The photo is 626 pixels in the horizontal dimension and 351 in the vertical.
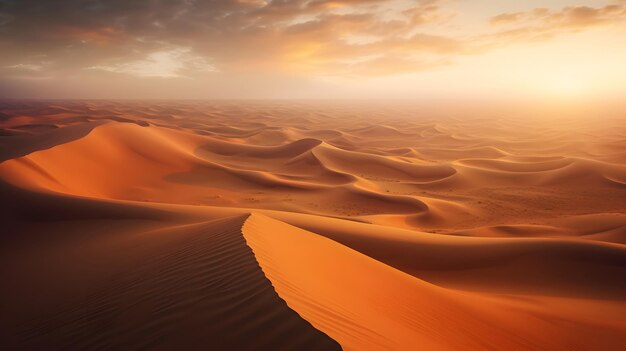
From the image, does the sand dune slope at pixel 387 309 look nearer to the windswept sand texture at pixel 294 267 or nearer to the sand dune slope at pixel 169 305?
the windswept sand texture at pixel 294 267

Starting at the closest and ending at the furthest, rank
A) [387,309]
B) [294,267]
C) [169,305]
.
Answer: [169,305] → [387,309] → [294,267]

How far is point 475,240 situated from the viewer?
929cm

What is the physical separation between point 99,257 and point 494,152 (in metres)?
37.6

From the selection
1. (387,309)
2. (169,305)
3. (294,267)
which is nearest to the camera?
(169,305)

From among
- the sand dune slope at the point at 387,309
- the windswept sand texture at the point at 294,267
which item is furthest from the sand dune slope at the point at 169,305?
the sand dune slope at the point at 387,309

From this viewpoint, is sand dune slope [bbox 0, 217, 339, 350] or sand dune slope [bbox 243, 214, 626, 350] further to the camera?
sand dune slope [bbox 243, 214, 626, 350]

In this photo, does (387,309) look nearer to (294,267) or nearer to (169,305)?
(294,267)

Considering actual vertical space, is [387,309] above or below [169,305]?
below

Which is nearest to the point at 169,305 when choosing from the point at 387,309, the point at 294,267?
the point at 294,267

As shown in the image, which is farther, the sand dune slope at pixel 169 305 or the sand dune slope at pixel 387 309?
the sand dune slope at pixel 387 309

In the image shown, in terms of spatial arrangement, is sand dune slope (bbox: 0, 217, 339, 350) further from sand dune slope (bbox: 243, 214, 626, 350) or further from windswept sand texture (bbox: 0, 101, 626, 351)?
sand dune slope (bbox: 243, 214, 626, 350)

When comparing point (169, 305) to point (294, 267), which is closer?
point (169, 305)

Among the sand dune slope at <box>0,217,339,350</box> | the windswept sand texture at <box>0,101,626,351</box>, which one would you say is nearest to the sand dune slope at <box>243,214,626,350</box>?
the windswept sand texture at <box>0,101,626,351</box>

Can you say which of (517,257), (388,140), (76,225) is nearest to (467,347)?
(517,257)
